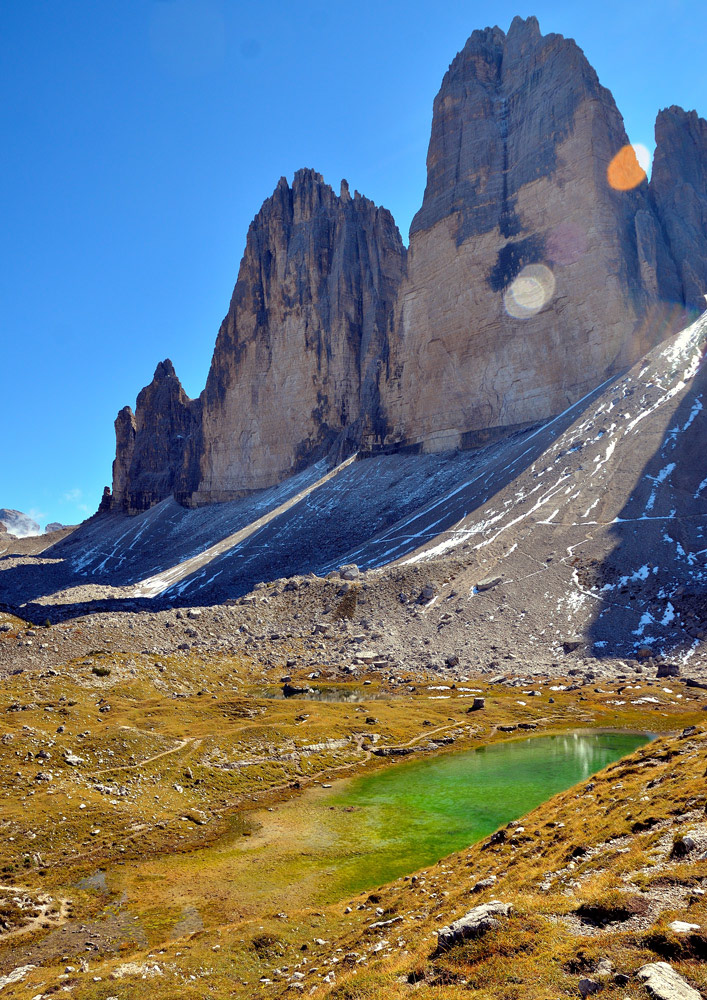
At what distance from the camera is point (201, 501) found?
147125mm

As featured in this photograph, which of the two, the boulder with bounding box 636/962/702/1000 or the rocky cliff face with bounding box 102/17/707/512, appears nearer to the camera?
the boulder with bounding box 636/962/702/1000

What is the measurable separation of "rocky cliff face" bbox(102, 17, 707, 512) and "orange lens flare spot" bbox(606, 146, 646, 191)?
31 cm

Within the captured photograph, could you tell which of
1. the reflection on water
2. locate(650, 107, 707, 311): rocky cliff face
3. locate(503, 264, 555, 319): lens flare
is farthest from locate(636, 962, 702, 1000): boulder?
locate(650, 107, 707, 311): rocky cliff face

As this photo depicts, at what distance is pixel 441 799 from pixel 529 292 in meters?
81.1

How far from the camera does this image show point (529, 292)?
9050 centimetres

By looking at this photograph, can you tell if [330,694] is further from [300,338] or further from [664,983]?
[300,338]

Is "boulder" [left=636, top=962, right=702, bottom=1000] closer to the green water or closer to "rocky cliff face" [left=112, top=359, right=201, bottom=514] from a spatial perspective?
the green water

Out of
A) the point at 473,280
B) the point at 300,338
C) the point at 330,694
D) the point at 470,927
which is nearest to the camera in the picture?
the point at 470,927

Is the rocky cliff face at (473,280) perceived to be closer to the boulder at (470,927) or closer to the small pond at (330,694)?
the small pond at (330,694)

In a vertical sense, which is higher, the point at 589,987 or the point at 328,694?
the point at 589,987

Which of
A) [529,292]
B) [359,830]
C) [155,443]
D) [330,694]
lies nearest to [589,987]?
[359,830]

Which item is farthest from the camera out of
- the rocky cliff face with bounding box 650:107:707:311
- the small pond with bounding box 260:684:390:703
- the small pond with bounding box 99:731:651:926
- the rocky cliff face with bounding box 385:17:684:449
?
the rocky cliff face with bounding box 650:107:707:311

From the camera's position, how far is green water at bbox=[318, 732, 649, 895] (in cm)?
1905

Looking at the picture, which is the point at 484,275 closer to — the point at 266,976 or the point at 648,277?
the point at 648,277
